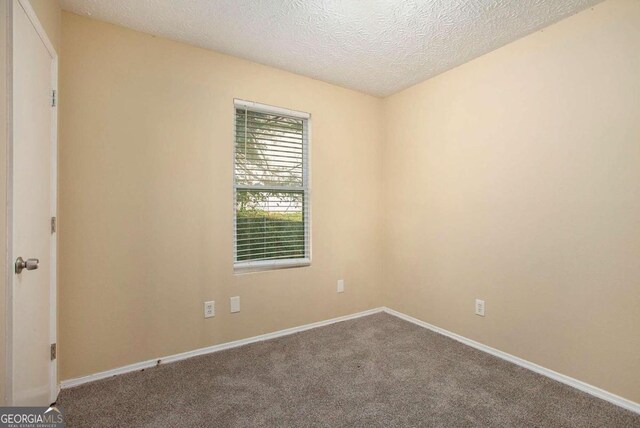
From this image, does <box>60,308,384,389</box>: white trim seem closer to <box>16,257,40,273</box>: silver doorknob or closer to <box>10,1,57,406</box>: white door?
<box>10,1,57,406</box>: white door

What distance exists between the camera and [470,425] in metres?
1.60

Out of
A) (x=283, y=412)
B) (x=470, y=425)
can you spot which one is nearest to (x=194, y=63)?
(x=283, y=412)

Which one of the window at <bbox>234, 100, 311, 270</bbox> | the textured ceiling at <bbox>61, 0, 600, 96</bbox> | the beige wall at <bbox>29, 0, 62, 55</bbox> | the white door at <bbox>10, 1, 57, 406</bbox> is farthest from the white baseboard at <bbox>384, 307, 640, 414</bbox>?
the beige wall at <bbox>29, 0, 62, 55</bbox>

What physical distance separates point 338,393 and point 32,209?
6.49ft

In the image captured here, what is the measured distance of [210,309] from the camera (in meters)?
2.43

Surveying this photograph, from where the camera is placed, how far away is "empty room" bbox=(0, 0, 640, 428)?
167 centimetres

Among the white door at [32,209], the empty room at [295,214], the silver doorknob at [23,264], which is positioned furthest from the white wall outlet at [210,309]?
the silver doorknob at [23,264]

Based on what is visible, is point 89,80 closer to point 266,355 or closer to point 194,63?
point 194,63

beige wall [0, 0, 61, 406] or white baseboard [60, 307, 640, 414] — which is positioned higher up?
beige wall [0, 0, 61, 406]

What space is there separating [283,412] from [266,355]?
709mm

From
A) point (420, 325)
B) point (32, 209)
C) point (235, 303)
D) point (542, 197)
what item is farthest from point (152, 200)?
point (542, 197)

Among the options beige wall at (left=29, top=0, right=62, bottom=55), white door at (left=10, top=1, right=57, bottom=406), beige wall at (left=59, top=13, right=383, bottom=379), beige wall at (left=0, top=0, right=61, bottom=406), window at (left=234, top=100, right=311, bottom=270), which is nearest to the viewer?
beige wall at (left=0, top=0, right=61, bottom=406)

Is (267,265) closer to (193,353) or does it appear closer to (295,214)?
(295,214)

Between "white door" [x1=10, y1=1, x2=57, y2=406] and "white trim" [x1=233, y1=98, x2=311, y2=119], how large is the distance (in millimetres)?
1203
